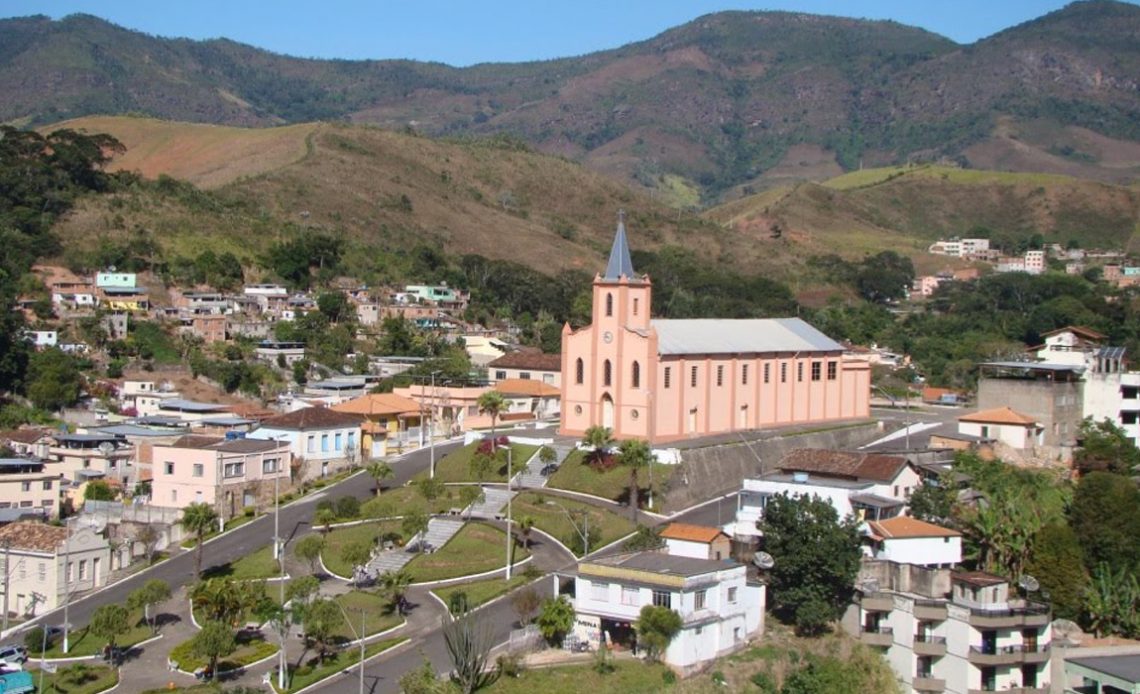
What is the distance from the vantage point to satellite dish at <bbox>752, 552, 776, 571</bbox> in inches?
1547

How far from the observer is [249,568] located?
4272 centimetres

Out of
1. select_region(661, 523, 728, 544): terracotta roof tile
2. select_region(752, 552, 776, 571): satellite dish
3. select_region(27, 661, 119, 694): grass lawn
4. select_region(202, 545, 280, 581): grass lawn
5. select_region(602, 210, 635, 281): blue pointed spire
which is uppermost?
select_region(602, 210, 635, 281): blue pointed spire

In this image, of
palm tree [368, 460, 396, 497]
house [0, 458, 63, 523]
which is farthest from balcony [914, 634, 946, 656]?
house [0, 458, 63, 523]

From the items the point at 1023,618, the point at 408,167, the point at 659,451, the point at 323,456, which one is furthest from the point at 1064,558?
the point at 408,167

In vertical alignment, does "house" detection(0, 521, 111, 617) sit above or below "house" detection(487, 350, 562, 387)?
below

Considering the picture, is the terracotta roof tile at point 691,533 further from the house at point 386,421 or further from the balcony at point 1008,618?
the house at point 386,421

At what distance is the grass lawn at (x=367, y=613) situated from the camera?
122ft

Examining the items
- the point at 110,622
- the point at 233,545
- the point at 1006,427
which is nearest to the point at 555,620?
the point at 110,622

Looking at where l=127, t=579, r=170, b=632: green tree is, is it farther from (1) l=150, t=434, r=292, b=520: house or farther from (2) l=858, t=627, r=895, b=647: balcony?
(2) l=858, t=627, r=895, b=647: balcony

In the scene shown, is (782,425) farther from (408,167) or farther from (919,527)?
(408,167)

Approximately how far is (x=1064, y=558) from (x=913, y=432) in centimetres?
1621

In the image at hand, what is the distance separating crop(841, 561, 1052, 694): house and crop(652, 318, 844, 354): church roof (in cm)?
1577

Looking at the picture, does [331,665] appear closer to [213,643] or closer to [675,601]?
[213,643]

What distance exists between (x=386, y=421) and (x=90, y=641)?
22.5 m
